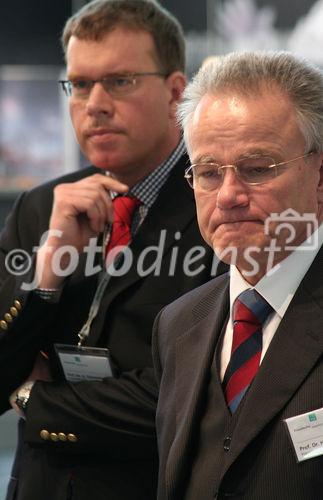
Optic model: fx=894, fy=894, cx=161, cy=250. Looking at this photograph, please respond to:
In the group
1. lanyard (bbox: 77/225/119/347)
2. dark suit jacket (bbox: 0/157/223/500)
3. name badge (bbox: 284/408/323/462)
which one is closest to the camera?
name badge (bbox: 284/408/323/462)

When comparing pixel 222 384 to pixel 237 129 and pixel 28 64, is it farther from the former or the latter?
pixel 28 64

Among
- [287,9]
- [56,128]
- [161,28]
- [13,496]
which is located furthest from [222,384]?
[56,128]

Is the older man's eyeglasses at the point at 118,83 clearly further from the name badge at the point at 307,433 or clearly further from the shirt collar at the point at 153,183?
the name badge at the point at 307,433

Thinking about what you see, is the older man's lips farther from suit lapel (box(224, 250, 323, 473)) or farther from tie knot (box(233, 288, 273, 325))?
suit lapel (box(224, 250, 323, 473))

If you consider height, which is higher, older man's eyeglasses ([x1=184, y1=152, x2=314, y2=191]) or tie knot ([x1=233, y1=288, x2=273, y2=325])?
older man's eyeglasses ([x1=184, y1=152, x2=314, y2=191])

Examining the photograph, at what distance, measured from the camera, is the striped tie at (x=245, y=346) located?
1727 millimetres

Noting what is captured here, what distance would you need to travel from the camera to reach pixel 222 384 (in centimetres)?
178

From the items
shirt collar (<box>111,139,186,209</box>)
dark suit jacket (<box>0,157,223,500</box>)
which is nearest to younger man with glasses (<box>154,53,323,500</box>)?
dark suit jacket (<box>0,157,223,500</box>)

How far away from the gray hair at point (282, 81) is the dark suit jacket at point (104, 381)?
674 mm

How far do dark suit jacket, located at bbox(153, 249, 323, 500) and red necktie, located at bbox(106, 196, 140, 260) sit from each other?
0.68 meters

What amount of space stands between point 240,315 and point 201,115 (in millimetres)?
409

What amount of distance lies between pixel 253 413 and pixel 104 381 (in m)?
0.77

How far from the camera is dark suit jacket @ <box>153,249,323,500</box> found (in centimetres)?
159

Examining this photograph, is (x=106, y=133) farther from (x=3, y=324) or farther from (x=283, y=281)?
(x=283, y=281)
